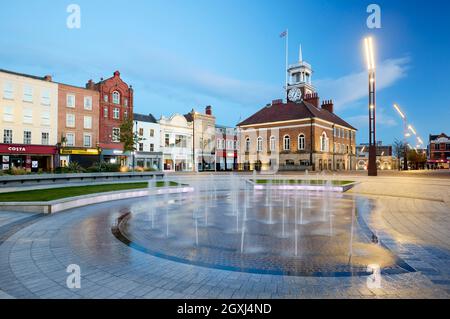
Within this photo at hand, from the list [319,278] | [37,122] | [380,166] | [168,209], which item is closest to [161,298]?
[319,278]

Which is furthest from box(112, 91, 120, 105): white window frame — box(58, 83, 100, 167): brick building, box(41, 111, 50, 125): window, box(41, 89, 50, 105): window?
box(41, 111, 50, 125): window

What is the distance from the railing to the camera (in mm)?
18078

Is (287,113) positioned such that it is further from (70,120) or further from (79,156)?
(70,120)

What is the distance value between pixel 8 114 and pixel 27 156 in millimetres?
5354

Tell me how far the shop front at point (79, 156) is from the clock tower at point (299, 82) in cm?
4577

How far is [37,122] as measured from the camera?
115ft

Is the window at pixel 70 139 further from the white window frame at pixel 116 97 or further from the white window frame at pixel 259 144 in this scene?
the white window frame at pixel 259 144

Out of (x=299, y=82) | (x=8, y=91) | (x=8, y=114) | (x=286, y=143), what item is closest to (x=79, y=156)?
(x=8, y=114)

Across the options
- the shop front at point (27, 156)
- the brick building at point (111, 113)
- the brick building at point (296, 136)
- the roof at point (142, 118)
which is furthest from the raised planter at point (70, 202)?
the brick building at point (296, 136)

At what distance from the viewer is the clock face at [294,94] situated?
65.2 m

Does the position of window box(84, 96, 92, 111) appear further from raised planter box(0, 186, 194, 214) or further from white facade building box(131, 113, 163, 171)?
raised planter box(0, 186, 194, 214)

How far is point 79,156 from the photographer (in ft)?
126
